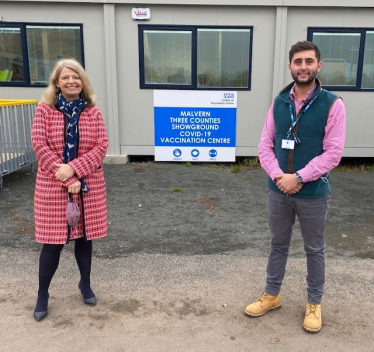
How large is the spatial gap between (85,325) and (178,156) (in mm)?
5746

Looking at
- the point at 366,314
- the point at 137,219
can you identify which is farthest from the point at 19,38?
the point at 366,314

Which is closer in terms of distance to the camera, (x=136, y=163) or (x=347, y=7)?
(x=347, y=7)

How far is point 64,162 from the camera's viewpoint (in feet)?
9.47

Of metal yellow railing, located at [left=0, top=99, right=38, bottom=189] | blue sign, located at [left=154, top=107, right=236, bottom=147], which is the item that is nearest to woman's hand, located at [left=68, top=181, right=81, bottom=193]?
metal yellow railing, located at [left=0, top=99, right=38, bottom=189]

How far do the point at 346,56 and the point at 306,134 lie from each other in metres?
6.31

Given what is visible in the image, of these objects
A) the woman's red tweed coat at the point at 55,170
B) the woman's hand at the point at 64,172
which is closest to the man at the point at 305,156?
the woman's red tweed coat at the point at 55,170

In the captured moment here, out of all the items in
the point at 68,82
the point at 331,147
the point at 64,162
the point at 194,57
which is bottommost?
the point at 64,162

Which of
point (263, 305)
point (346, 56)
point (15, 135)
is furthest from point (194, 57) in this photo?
point (263, 305)

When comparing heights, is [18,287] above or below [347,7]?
below

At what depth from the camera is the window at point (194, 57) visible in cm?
803

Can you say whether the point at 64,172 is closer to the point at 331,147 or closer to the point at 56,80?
the point at 56,80

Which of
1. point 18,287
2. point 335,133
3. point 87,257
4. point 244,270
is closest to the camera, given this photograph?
point 335,133

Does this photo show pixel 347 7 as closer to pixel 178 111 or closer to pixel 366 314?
pixel 178 111

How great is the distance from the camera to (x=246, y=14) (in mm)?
7941
